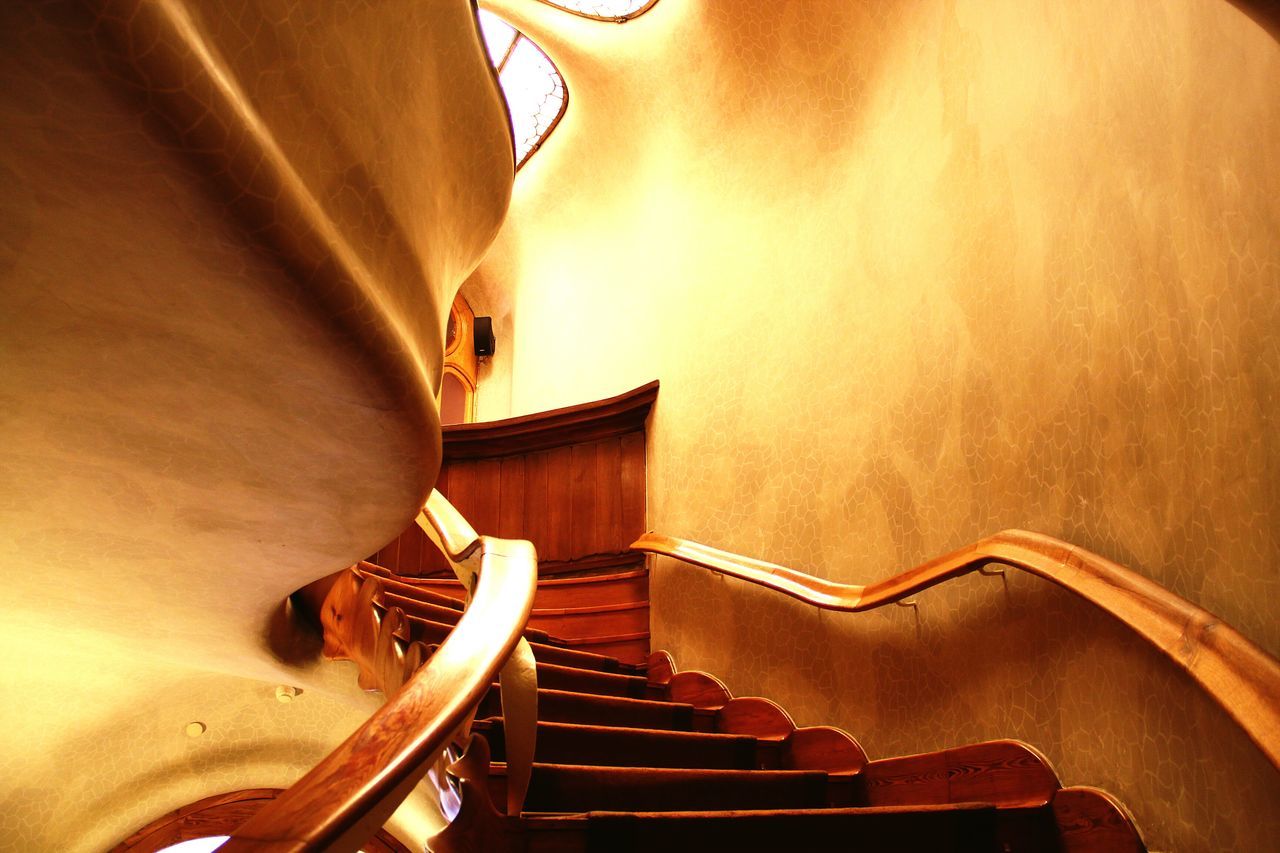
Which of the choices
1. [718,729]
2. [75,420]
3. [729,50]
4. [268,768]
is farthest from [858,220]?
[268,768]

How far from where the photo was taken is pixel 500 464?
560cm

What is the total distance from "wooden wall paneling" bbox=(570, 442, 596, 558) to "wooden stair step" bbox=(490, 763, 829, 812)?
259 centimetres

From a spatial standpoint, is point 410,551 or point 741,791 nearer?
point 741,791

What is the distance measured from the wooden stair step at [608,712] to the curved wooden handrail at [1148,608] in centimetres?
80

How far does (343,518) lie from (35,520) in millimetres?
715

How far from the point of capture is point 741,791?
93.8 inches

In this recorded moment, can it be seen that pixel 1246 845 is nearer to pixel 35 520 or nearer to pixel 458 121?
pixel 458 121

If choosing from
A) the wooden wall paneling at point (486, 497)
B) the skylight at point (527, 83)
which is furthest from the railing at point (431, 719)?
the skylight at point (527, 83)

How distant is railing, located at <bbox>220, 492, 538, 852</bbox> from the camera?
2.96 ft

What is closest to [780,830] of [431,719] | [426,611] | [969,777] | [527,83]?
[969,777]

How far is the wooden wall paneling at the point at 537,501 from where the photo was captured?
5223mm

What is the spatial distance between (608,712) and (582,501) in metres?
2.26

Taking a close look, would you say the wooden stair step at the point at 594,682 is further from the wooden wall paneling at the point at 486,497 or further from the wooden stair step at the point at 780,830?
the wooden wall paneling at the point at 486,497

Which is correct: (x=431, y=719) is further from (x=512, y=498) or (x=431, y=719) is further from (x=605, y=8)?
(x=605, y=8)
